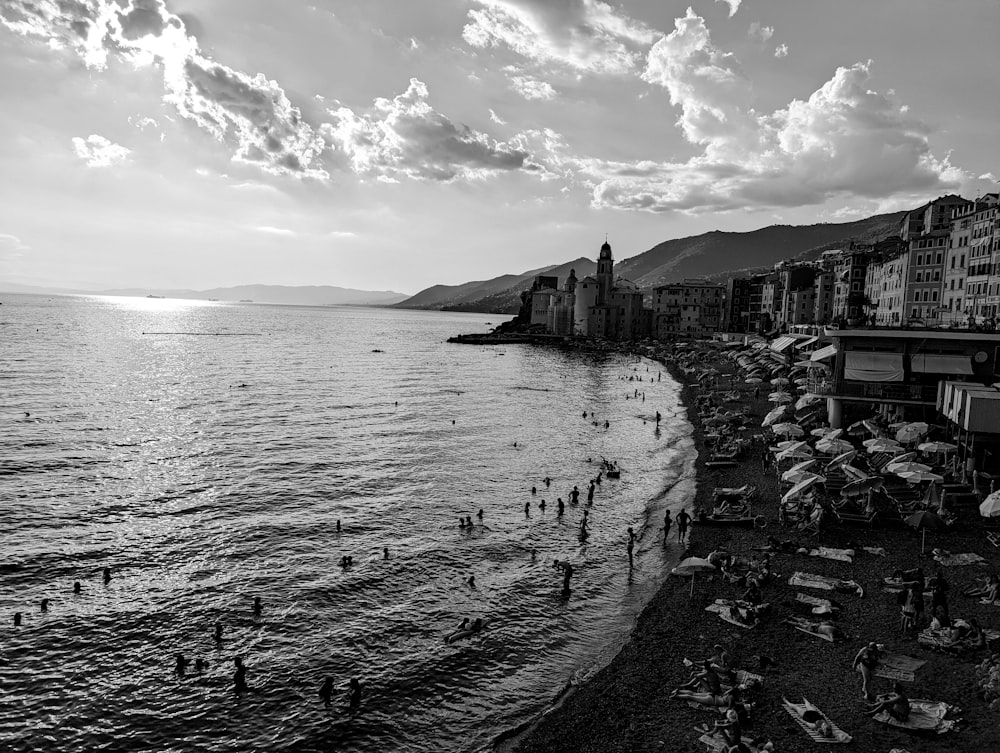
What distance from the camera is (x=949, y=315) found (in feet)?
244

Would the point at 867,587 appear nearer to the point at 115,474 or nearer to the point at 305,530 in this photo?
the point at 305,530

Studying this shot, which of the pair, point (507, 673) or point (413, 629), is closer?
point (507, 673)

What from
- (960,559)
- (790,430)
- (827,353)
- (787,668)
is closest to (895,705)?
(787,668)

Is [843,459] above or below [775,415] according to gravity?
below

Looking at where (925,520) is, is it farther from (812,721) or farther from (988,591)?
(812,721)

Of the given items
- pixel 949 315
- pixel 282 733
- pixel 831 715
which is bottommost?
pixel 282 733

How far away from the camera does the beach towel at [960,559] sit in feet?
89.2

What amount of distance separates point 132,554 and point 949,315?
85.5 metres

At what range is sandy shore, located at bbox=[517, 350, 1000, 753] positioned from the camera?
687 inches

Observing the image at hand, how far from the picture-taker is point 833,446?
3762 centimetres

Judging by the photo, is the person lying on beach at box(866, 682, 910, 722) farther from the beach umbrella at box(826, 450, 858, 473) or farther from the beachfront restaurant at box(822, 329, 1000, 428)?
the beachfront restaurant at box(822, 329, 1000, 428)

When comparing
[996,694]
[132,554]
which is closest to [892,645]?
[996,694]

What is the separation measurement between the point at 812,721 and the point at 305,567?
72.1 ft

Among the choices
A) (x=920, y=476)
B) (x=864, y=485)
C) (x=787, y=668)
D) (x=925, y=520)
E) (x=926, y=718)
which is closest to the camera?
(x=926, y=718)
